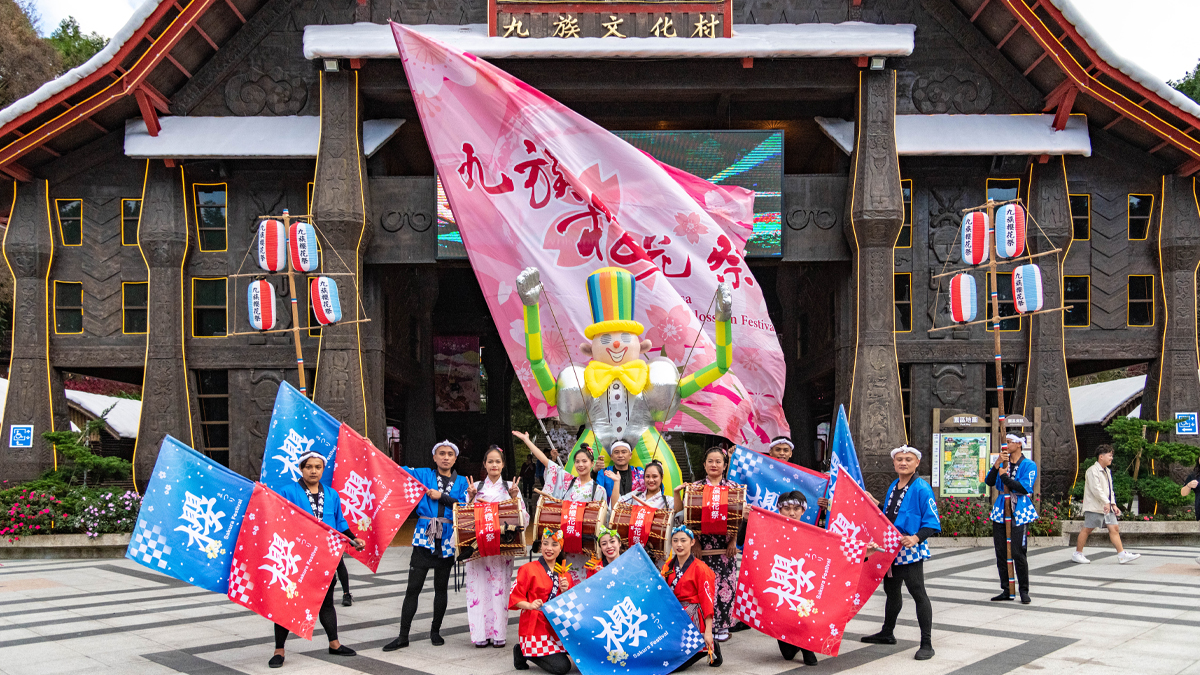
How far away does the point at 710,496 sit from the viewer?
24.4 feet

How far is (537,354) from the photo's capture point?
9.62 metres

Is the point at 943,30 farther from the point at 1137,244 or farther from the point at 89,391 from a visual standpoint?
the point at 89,391

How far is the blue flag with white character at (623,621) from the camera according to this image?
6625mm

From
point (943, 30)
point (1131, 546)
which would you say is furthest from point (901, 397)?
point (943, 30)

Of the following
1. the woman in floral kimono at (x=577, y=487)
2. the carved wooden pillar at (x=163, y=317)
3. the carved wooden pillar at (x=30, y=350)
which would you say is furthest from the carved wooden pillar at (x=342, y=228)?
the woman in floral kimono at (x=577, y=487)

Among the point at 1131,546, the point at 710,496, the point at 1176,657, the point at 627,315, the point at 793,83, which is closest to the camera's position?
the point at 1176,657

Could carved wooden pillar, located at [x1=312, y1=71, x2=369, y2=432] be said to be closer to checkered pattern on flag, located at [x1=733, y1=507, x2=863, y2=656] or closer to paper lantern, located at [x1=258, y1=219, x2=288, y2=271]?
paper lantern, located at [x1=258, y1=219, x2=288, y2=271]

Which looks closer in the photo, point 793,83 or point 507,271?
point 507,271

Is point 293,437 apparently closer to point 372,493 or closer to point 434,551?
point 372,493

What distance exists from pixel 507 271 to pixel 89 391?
2595 centimetres

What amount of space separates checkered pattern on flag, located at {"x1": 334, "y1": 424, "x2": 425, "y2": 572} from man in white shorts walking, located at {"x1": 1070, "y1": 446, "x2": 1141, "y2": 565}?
10.2 metres

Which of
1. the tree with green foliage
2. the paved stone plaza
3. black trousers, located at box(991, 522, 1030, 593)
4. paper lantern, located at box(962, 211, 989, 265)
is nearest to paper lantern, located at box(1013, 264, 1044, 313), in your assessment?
paper lantern, located at box(962, 211, 989, 265)

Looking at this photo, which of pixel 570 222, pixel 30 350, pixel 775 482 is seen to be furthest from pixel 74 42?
pixel 775 482

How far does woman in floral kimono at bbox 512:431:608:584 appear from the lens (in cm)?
771
